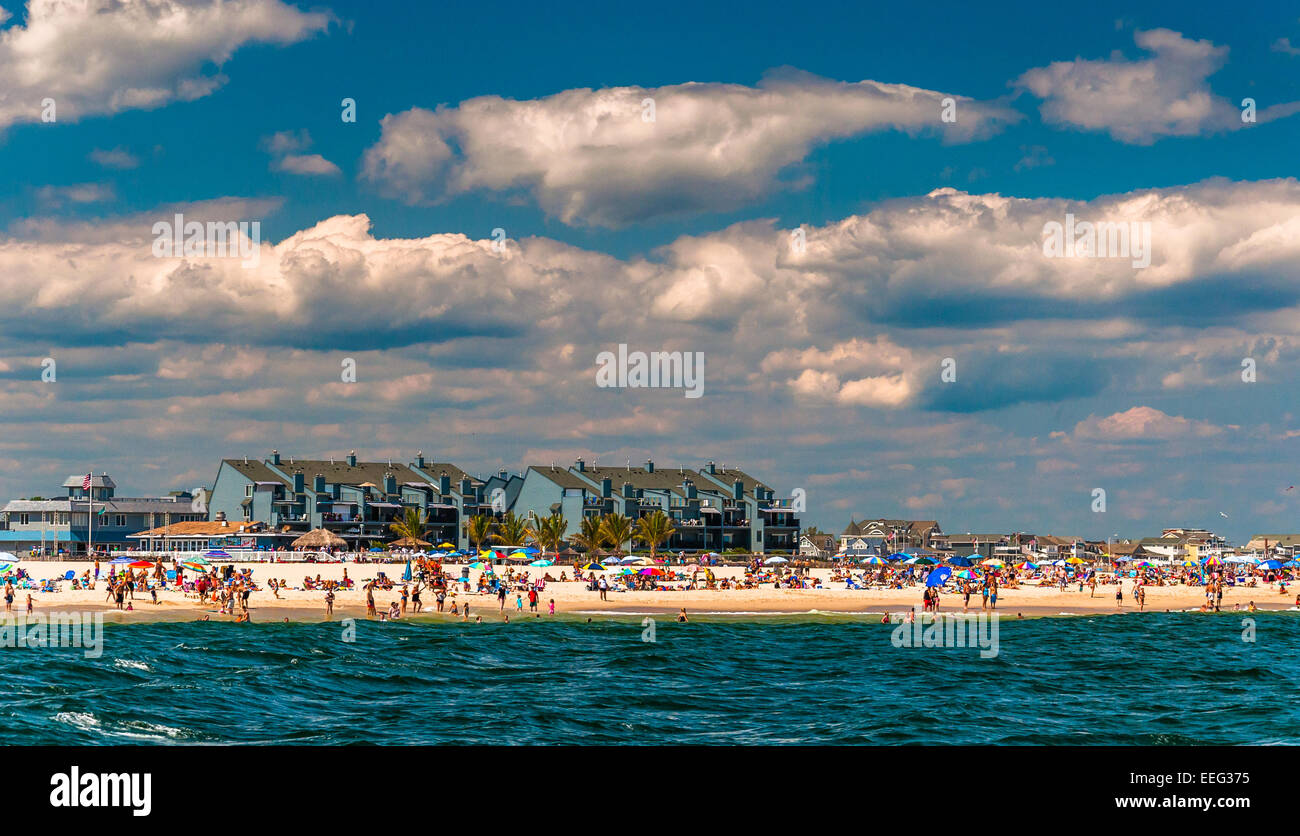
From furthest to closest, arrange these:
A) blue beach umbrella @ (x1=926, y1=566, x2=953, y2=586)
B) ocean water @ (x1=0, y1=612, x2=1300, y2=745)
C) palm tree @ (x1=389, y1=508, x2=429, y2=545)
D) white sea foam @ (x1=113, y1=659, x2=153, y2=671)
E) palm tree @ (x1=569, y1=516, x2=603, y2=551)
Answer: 1. palm tree @ (x1=389, y1=508, x2=429, y2=545)
2. palm tree @ (x1=569, y1=516, x2=603, y2=551)
3. blue beach umbrella @ (x1=926, y1=566, x2=953, y2=586)
4. white sea foam @ (x1=113, y1=659, x2=153, y2=671)
5. ocean water @ (x1=0, y1=612, x2=1300, y2=745)

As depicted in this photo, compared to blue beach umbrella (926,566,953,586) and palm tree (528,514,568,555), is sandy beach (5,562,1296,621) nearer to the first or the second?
blue beach umbrella (926,566,953,586)

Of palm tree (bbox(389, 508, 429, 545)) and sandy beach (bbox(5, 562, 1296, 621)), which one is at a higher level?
palm tree (bbox(389, 508, 429, 545))

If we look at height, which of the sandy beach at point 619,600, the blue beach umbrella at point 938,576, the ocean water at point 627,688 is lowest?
the sandy beach at point 619,600

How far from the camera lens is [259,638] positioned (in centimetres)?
4478

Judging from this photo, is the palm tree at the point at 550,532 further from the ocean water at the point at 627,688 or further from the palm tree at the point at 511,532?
the ocean water at the point at 627,688

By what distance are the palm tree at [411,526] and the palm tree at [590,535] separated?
17300 millimetres

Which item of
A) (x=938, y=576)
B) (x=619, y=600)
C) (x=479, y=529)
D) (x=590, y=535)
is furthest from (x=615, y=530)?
(x=938, y=576)


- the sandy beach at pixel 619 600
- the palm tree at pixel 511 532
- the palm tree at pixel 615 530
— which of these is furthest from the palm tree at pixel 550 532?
the sandy beach at pixel 619 600

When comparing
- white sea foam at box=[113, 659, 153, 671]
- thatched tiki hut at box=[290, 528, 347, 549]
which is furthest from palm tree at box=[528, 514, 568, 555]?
white sea foam at box=[113, 659, 153, 671]

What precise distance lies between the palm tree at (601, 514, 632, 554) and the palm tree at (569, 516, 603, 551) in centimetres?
65

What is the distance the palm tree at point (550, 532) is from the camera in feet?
415

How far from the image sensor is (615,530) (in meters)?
122

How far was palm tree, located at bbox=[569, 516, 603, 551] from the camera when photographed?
122 m
